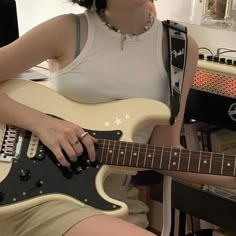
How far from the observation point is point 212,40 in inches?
70.8

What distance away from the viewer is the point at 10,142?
112 cm

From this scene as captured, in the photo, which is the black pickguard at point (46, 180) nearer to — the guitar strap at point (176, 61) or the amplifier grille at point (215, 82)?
the guitar strap at point (176, 61)

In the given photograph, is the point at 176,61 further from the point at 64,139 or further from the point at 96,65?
the point at 64,139

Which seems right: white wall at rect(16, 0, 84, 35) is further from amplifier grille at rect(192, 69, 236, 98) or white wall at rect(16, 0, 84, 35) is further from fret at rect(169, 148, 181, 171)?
fret at rect(169, 148, 181, 171)

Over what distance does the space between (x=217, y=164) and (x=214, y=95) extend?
0.47 metres

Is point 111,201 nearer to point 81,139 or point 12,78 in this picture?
point 81,139

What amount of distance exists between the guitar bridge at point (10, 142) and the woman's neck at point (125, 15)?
0.36 m

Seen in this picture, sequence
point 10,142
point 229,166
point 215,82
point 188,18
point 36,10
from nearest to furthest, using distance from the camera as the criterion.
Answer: point 229,166
point 10,142
point 215,82
point 188,18
point 36,10

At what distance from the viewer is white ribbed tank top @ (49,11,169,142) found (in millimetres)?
1169

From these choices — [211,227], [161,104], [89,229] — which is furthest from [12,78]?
[211,227]

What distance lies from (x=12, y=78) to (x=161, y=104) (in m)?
0.37

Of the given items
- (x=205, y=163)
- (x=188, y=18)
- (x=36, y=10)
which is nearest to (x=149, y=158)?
(x=205, y=163)

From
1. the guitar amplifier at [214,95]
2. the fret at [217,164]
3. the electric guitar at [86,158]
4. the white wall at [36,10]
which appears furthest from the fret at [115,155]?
the white wall at [36,10]

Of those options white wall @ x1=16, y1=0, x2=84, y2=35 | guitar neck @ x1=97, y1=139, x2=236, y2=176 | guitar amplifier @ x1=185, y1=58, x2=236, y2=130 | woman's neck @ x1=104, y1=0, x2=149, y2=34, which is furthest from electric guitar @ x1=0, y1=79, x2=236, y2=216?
white wall @ x1=16, y1=0, x2=84, y2=35
